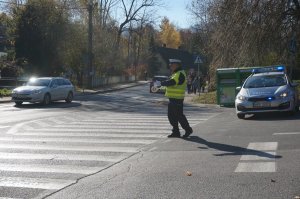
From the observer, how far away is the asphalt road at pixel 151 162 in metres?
7.09

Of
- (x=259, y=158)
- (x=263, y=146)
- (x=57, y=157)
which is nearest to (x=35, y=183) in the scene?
(x=57, y=157)

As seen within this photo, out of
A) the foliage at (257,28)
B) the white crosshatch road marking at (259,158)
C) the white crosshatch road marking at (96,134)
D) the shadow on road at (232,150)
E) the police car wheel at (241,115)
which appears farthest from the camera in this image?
the foliage at (257,28)

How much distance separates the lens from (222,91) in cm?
2548

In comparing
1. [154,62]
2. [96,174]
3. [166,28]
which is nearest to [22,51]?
[96,174]

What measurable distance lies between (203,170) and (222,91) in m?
17.5

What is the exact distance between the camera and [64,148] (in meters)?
11.2

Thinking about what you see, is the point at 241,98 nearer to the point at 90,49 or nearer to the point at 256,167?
the point at 256,167

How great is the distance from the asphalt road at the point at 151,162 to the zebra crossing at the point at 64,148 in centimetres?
2

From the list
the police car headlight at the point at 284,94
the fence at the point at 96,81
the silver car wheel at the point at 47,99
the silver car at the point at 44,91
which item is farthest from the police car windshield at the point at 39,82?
the police car headlight at the point at 284,94

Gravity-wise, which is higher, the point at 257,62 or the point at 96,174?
the point at 257,62

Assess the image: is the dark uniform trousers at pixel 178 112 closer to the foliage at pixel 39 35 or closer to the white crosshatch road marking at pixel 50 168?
the white crosshatch road marking at pixel 50 168

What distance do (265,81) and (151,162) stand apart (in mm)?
9835

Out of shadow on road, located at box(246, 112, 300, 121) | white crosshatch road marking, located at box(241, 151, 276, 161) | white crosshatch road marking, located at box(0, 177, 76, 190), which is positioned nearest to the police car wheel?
shadow on road, located at box(246, 112, 300, 121)

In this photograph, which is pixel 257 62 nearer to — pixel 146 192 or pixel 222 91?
pixel 222 91
